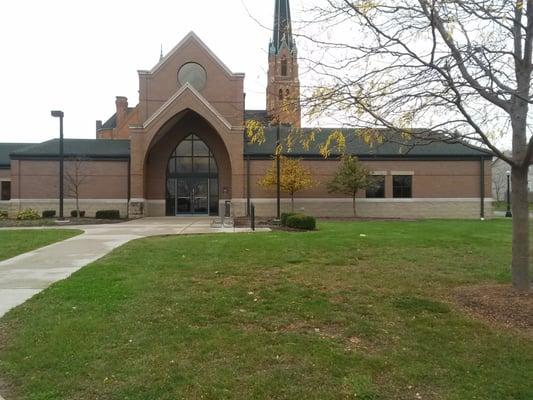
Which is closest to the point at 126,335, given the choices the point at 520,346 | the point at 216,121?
the point at 520,346

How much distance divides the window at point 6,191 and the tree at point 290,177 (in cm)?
1954

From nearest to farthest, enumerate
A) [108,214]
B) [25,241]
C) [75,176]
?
[25,241] < [108,214] < [75,176]

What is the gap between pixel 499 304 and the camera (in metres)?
6.68

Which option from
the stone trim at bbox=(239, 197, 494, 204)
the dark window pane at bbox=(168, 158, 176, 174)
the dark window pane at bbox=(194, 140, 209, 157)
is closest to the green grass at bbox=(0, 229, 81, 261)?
the stone trim at bbox=(239, 197, 494, 204)

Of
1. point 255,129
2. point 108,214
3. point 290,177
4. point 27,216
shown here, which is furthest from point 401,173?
point 255,129

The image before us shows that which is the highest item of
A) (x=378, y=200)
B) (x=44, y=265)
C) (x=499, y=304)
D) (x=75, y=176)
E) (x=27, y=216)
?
(x=75, y=176)

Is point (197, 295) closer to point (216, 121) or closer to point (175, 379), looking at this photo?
point (175, 379)

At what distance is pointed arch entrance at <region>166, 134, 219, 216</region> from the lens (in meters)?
36.0

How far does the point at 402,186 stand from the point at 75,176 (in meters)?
22.7

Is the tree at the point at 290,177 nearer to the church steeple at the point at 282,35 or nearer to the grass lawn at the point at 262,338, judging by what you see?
the grass lawn at the point at 262,338

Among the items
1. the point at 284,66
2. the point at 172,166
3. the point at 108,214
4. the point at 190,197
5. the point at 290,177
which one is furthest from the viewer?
the point at 172,166

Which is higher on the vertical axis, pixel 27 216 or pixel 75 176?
pixel 75 176

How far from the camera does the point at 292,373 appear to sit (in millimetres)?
4355

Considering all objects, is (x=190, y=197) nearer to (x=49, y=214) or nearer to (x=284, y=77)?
(x=49, y=214)
